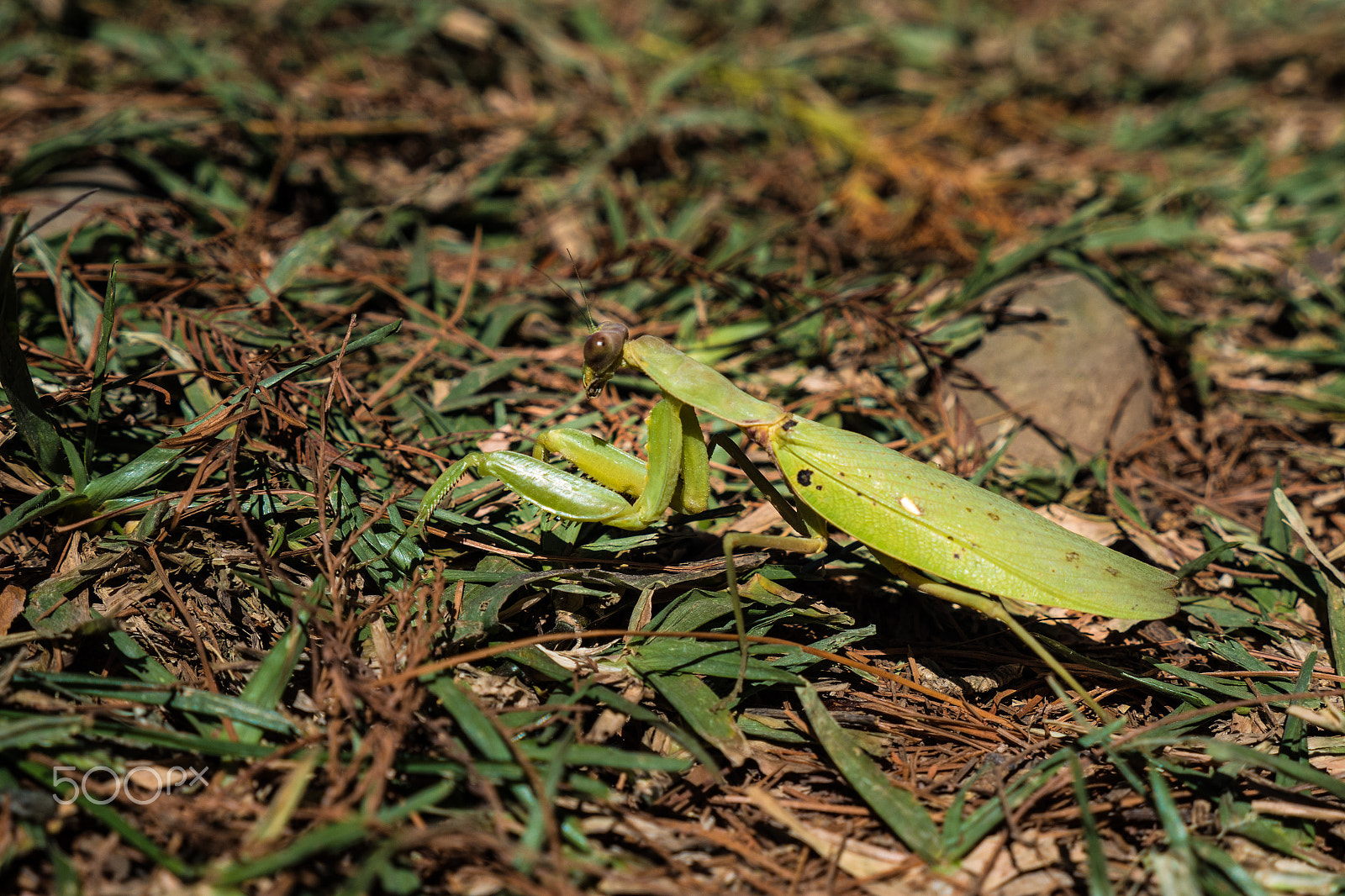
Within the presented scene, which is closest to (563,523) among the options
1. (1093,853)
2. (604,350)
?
(604,350)

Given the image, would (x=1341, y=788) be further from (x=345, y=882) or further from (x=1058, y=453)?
(x=345, y=882)

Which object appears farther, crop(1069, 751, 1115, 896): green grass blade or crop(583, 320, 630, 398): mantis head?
crop(583, 320, 630, 398): mantis head

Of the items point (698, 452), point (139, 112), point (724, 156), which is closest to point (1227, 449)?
point (698, 452)

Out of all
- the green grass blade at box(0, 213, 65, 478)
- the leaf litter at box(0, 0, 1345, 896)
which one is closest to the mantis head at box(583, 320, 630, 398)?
the leaf litter at box(0, 0, 1345, 896)

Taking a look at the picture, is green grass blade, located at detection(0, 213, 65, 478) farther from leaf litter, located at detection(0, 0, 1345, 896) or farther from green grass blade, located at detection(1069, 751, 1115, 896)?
green grass blade, located at detection(1069, 751, 1115, 896)

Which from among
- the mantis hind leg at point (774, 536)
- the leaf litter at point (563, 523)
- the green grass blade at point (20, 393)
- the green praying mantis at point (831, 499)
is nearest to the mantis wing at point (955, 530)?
the green praying mantis at point (831, 499)
